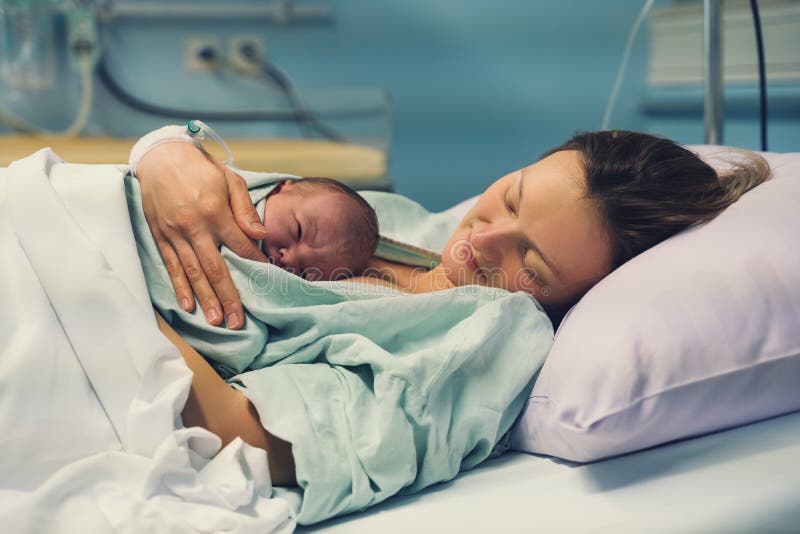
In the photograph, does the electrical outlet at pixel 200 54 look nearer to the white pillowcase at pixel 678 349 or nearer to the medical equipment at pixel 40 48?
the medical equipment at pixel 40 48

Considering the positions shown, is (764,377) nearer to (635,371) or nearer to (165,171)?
(635,371)

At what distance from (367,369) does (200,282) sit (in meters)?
0.20

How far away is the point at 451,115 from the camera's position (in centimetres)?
263

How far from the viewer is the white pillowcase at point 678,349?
734mm

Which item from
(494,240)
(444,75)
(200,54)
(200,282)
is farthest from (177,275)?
(444,75)

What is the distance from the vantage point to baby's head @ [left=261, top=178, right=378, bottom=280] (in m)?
0.99

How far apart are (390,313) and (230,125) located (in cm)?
180

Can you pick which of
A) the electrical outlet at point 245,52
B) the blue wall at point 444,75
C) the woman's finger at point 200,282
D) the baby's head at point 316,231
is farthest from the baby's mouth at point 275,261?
the electrical outlet at point 245,52

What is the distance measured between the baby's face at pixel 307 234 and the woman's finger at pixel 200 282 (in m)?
0.12

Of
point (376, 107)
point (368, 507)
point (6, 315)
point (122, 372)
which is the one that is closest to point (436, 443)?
point (368, 507)

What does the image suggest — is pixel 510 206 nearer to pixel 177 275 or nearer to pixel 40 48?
→ pixel 177 275

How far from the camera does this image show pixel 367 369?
2.67ft

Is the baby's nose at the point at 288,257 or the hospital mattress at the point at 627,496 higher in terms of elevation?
the baby's nose at the point at 288,257

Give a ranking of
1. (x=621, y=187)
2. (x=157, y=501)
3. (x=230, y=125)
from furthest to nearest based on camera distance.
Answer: (x=230, y=125) < (x=621, y=187) < (x=157, y=501)
